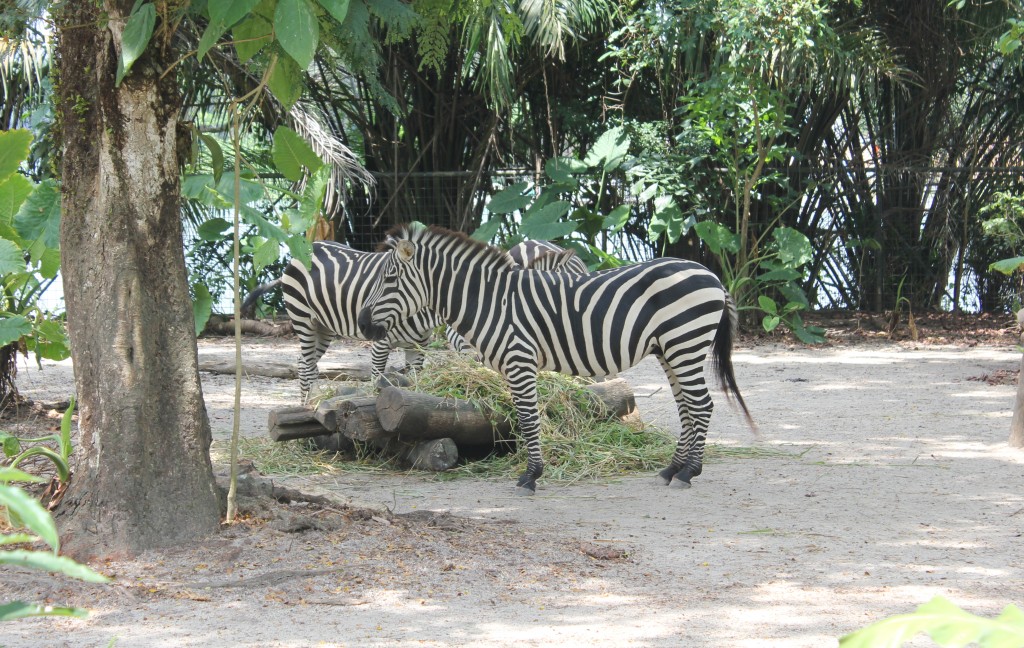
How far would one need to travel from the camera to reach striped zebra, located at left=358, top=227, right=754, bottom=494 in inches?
226

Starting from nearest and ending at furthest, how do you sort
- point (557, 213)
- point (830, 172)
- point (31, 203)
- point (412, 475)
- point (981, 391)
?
point (31, 203)
point (412, 475)
point (981, 391)
point (557, 213)
point (830, 172)

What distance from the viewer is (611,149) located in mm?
12742

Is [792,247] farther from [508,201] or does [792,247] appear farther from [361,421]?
[361,421]

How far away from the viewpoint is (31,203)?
200 inches

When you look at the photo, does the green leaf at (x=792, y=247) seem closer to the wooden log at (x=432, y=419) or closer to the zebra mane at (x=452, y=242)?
the wooden log at (x=432, y=419)

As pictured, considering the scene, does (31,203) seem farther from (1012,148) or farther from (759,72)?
(1012,148)

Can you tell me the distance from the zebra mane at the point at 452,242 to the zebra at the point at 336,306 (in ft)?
5.04

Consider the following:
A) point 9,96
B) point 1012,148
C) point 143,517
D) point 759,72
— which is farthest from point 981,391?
point 9,96

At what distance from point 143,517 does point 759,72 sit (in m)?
9.17

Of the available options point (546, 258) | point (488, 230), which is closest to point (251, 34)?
point (546, 258)

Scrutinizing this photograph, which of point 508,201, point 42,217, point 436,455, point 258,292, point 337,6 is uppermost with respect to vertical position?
point 508,201

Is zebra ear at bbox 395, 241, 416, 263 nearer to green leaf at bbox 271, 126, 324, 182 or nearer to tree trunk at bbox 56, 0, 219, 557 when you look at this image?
green leaf at bbox 271, 126, 324, 182

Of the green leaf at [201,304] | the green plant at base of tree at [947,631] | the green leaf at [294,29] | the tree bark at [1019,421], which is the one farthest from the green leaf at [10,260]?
the tree bark at [1019,421]

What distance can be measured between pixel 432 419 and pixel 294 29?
3475mm
